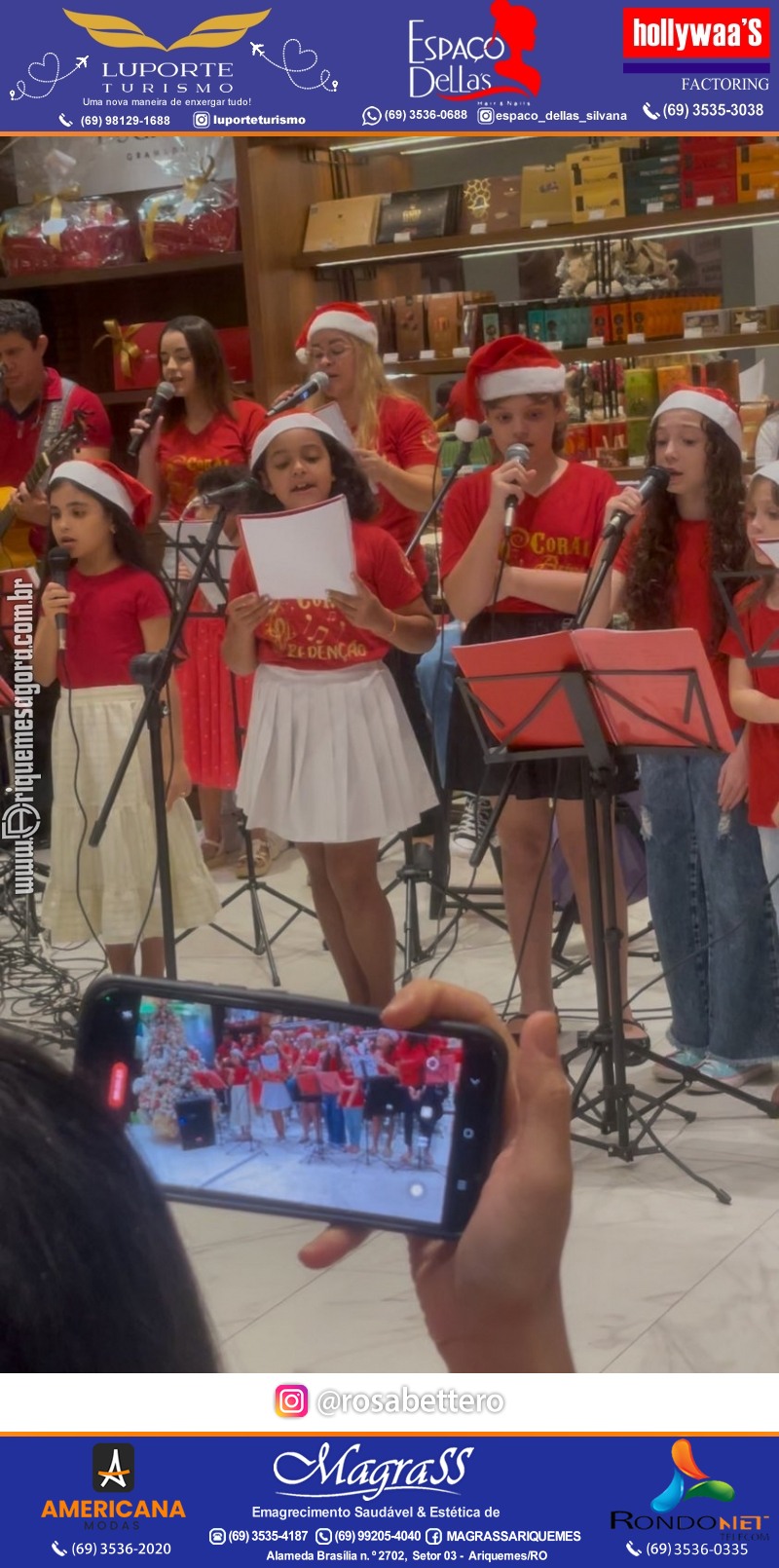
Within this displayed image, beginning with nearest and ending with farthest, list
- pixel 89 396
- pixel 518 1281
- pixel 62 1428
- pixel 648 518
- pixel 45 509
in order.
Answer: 1. pixel 518 1281
2. pixel 62 1428
3. pixel 648 518
4. pixel 45 509
5. pixel 89 396

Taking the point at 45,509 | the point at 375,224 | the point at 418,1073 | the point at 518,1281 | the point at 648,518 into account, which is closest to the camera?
the point at 518,1281

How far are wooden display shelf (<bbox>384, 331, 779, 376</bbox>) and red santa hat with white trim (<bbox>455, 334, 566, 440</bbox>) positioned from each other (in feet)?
5.21

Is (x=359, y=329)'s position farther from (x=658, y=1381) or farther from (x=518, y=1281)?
(x=518, y=1281)

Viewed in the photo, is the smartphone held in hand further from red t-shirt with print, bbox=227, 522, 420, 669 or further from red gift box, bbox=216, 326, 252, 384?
red gift box, bbox=216, 326, 252, 384

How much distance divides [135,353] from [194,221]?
0.37 metres

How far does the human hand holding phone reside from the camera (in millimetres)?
843

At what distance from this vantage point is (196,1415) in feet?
5.38

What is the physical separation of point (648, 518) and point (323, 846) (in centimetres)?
75

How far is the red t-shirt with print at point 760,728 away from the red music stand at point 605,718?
0.82 ft

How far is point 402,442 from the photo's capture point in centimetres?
322

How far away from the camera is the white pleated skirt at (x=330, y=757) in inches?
105
